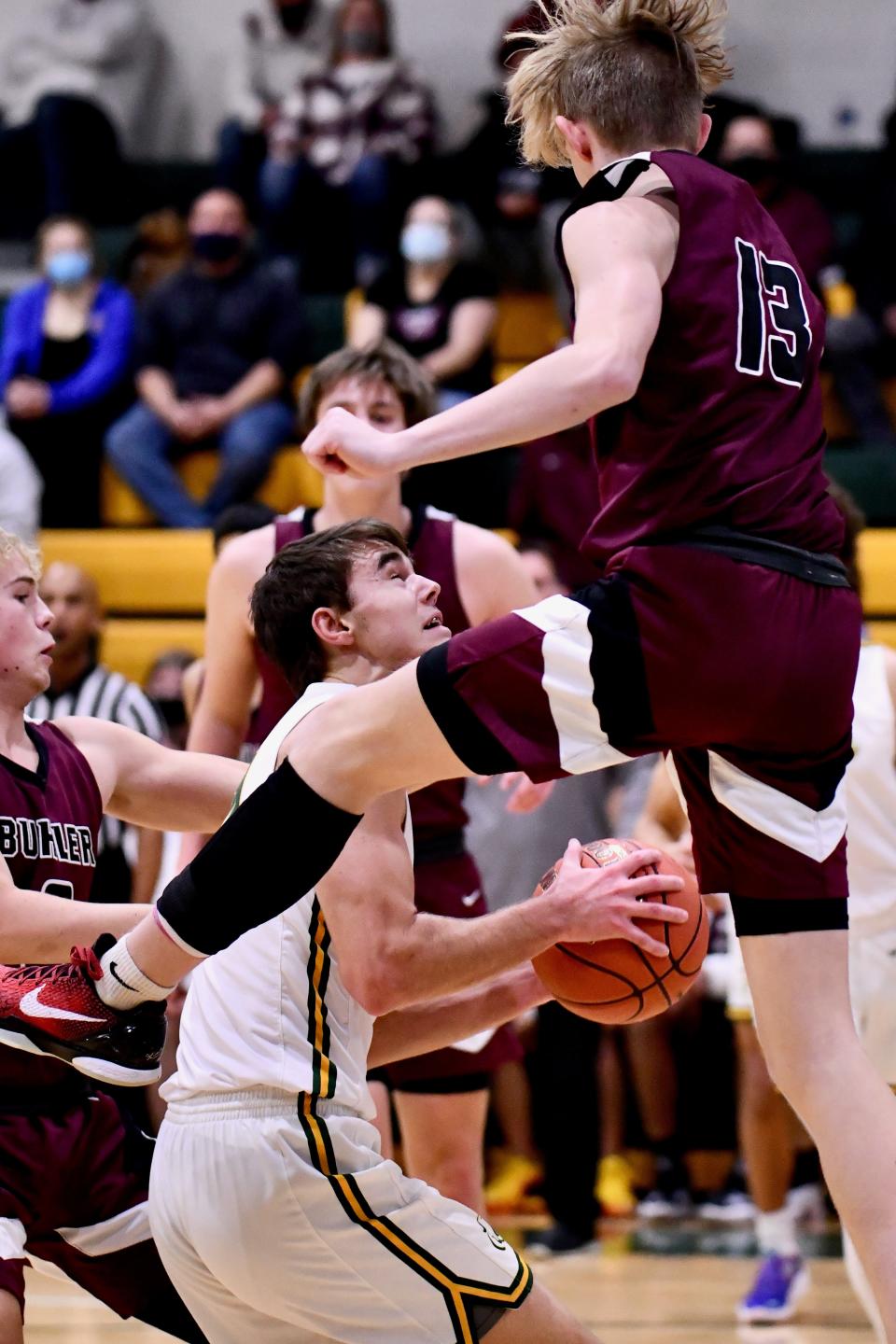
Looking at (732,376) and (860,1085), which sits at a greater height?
(732,376)

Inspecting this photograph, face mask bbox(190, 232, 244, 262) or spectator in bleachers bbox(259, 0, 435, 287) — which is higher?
spectator in bleachers bbox(259, 0, 435, 287)

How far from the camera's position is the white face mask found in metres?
8.96

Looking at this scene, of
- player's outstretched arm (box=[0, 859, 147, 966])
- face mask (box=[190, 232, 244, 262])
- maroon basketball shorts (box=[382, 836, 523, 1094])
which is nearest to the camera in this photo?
player's outstretched arm (box=[0, 859, 147, 966])

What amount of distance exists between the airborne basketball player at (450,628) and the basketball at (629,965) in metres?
1.20

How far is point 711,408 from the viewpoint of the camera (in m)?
2.90

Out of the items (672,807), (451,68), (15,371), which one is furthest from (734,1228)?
(451,68)

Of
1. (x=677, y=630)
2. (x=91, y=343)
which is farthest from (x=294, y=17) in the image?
(x=677, y=630)

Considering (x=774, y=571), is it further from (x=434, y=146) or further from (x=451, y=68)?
(x=451, y=68)

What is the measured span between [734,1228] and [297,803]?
4714mm

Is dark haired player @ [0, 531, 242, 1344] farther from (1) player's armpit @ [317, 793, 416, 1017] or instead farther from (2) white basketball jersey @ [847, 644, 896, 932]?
(2) white basketball jersey @ [847, 644, 896, 932]

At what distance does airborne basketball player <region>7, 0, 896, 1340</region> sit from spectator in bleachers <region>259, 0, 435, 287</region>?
Answer: 23.7ft

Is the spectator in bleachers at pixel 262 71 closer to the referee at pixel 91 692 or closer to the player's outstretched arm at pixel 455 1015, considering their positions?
the referee at pixel 91 692

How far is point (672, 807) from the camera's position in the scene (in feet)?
18.8

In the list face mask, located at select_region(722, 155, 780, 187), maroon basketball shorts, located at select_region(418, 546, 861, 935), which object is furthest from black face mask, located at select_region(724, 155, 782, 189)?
maroon basketball shorts, located at select_region(418, 546, 861, 935)
